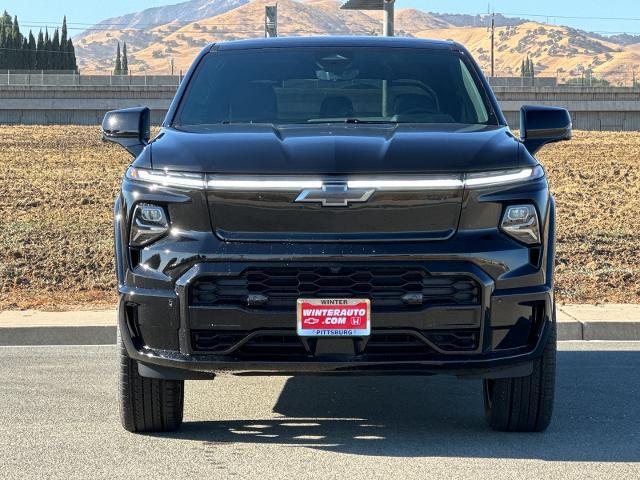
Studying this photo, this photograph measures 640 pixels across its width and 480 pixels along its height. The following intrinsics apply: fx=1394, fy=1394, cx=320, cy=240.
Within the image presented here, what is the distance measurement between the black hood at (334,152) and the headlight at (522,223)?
0.22 metres

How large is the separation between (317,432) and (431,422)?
68 cm

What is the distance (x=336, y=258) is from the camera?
6133 millimetres

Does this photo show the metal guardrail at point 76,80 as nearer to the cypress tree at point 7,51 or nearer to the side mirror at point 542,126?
the cypress tree at point 7,51

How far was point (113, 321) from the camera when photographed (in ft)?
35.1

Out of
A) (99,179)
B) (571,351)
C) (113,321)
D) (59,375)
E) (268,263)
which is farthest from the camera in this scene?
(99,179)

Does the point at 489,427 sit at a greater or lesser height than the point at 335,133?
lesser

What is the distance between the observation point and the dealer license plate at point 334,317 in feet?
20.1

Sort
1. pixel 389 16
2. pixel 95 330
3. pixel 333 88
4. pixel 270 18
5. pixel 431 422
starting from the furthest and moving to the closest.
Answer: pixel 270 18 → pixel 389 16 → pixel 95 330 → pixel 333 88 → pixel 431 422

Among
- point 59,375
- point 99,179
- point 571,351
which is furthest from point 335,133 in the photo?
point 99,179

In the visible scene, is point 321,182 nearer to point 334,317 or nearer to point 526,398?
point 334,317

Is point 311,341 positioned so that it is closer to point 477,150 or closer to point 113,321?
point 477,150

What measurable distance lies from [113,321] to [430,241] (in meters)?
4.99

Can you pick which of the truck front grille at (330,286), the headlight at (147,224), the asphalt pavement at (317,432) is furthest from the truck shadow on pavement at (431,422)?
the headlight at (147,224)

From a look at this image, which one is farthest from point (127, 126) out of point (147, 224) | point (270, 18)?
point (270, 18)
